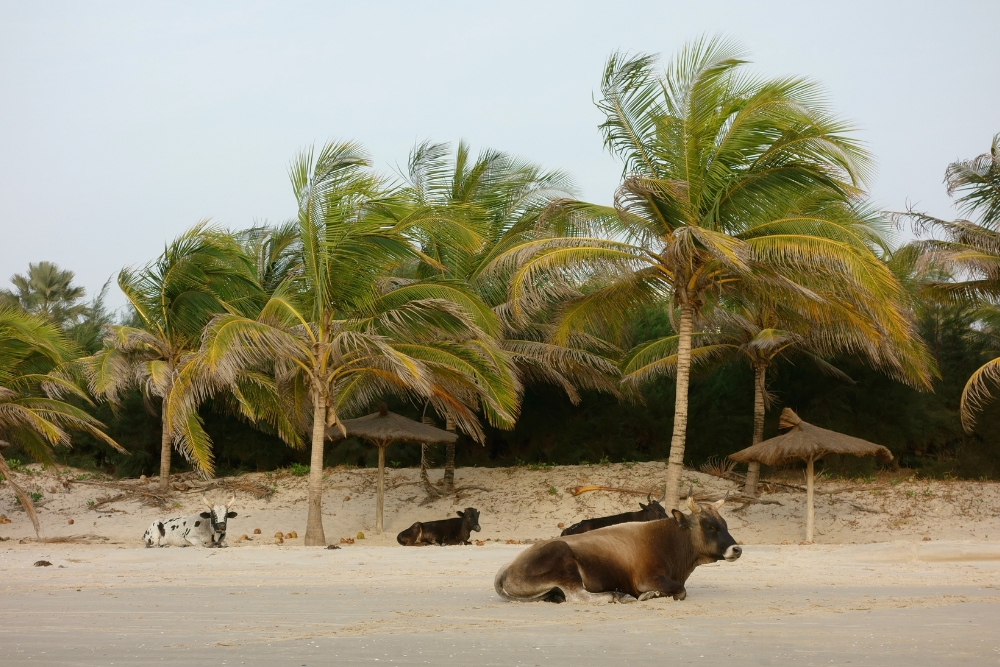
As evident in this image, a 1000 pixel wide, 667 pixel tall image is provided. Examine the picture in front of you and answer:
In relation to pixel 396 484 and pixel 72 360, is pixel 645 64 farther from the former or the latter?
pixel 72 360

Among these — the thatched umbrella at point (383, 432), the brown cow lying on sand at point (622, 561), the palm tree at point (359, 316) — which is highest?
the palm tree at point (359, 316)

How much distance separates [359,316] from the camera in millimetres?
14469

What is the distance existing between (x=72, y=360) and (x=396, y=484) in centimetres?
721

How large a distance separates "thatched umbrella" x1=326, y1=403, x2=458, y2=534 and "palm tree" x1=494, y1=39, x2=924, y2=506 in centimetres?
348

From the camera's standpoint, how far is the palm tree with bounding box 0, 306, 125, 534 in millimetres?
15414

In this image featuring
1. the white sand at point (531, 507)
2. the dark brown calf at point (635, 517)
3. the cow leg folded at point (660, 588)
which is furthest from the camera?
the white sand at point (531, 507)

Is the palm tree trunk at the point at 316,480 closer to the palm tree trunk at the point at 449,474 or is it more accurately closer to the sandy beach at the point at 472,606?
the sandy beach at the point at 472,606

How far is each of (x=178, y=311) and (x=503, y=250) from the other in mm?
6291

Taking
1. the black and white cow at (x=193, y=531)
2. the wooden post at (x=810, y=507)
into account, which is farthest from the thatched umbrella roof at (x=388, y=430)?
the wooden post at (x=810, y=507)

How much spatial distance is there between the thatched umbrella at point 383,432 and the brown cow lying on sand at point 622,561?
901cm

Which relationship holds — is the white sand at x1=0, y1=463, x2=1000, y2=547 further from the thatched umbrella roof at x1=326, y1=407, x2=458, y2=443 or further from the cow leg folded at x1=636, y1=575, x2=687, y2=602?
the cow leg folded at x1=636, y1=575, x2=687, y2=602

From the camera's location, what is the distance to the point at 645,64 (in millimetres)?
14164

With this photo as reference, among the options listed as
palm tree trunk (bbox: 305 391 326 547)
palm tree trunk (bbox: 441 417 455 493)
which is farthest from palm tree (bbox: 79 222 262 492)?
palm tree trunk (bbox: 441 417 455 493)

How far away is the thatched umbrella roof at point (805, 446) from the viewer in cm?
1498
